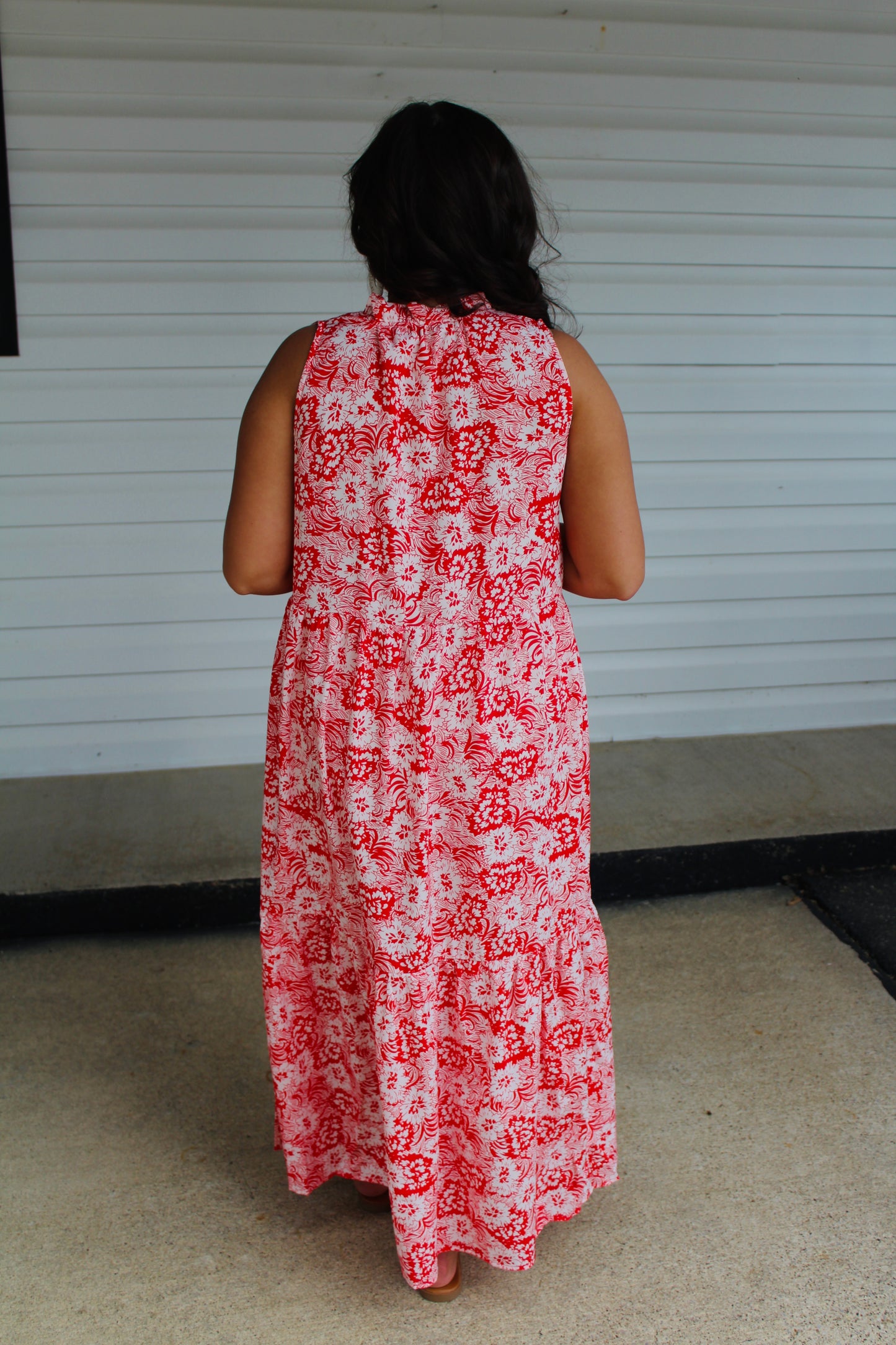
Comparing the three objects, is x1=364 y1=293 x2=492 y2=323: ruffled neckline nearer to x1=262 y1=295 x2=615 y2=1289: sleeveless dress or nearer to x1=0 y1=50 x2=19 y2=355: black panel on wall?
x1=262 y1=295 x2=615 y2=1289: sleeveless dress

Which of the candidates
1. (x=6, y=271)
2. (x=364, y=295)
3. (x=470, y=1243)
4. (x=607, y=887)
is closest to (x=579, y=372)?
(x=470, y=1243)

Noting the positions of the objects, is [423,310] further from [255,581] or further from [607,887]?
[607,887]

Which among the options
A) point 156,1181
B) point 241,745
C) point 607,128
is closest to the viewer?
point 156,1181

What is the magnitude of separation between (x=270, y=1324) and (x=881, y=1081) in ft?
4.48

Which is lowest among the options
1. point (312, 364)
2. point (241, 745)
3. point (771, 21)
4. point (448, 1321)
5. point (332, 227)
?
point (448, 1321)

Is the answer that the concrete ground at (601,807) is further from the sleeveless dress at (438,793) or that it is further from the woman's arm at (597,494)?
the woman's arm at (597,494)

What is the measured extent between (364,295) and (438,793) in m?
2.49

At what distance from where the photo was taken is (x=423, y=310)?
1463 millimetres

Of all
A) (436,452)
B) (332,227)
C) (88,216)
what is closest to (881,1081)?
(436,452)

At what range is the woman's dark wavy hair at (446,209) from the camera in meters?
1.40

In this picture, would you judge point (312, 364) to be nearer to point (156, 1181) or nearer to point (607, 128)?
point (156, 1181)

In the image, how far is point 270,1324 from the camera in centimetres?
175

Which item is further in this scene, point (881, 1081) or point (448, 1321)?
point (881, 1081)

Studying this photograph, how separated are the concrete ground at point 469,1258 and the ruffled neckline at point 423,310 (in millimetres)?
1590
